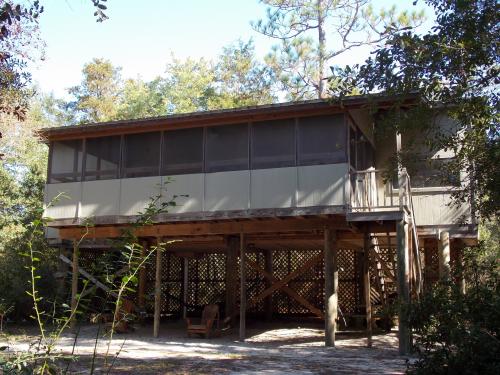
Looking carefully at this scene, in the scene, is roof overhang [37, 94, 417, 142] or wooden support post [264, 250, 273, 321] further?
wooden support post [264, 250, 273, 321]

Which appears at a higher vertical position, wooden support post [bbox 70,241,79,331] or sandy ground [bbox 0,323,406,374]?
wooden support post [bbox 70,241,79,331]

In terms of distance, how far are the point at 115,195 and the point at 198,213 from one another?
7.07 feet

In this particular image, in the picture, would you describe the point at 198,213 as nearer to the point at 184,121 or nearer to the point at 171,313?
the point at 184,121

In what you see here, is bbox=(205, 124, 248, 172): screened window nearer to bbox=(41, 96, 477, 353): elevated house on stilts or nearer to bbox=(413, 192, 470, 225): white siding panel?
bbox=(41, 96, 477, 353): elevated house on stilts

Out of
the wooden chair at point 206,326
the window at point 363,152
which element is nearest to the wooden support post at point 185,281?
the wooden chair at point 206,326

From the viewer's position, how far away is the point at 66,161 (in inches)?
561

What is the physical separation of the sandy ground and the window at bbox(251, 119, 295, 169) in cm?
384

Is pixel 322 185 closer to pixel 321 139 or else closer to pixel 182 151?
pixel 321 139

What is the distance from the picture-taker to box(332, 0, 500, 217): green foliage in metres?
7.72

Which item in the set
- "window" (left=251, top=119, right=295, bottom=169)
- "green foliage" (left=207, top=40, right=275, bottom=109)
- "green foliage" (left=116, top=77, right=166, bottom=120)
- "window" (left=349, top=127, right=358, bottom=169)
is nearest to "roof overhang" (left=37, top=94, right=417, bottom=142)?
"window" (left=251, top=119, right=295, bottom=169)

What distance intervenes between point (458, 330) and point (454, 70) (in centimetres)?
401

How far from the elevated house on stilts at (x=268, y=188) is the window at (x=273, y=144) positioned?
0.9 inches

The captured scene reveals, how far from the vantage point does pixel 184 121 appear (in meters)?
12.9

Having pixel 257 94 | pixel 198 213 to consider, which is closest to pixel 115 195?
pixel 198 213
